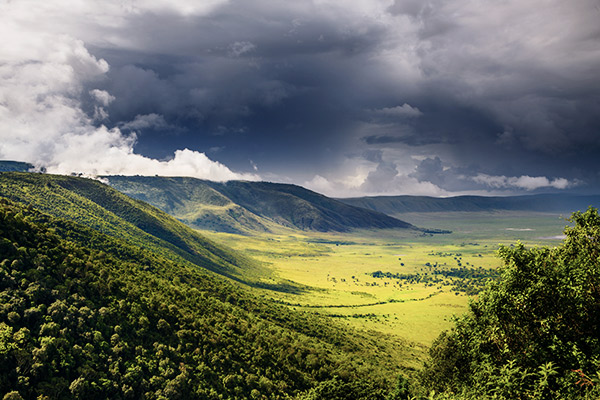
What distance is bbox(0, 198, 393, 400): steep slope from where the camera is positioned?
6662 centimetres

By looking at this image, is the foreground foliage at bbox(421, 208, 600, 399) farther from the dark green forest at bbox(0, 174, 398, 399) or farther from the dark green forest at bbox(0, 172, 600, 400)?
the dark green forest at bbox(0, 174, 398, 399)

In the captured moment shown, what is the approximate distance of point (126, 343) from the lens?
82938 mm

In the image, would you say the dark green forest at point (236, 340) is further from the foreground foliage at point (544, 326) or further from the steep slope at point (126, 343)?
the steep slope at point (126, 343)

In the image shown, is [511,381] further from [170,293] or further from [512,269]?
[170,293]

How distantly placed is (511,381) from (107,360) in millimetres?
83885

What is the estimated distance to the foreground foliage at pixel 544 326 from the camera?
2573 centimetres

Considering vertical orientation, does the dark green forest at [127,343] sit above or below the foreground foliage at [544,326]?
below

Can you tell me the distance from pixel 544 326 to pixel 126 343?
89.5 meters

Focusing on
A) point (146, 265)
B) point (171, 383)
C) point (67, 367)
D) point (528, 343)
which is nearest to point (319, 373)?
point (171, 383)

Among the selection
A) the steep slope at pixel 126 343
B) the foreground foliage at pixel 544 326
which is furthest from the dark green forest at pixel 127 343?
the foreground foliage at pixel 544 326

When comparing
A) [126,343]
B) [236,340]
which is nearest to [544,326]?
[126,343]

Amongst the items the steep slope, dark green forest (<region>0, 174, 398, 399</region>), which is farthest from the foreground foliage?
dark green forest (<region>0, 174, 398, 399</region>)

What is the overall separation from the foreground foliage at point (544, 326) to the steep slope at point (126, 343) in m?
37.2

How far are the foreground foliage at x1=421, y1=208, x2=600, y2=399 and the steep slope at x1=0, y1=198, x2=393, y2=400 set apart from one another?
122 ft
